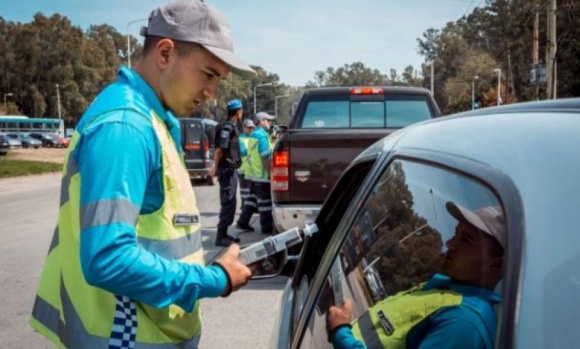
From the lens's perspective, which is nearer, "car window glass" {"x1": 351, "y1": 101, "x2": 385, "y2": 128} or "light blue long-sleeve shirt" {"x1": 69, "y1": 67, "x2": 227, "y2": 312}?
"light blue long-sleeve shirt" {"x1": 69, "y1": 67, "x2": 227, "y2": 312}

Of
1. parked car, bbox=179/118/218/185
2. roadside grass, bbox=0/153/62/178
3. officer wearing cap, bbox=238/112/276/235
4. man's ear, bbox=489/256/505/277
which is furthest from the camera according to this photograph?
roadside grass, bbox=0/153/62/178

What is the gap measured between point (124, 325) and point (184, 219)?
0.36m

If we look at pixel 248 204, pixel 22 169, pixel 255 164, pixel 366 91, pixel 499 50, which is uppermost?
pixel 499 50

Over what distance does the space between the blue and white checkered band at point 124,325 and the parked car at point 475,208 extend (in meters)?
0.55

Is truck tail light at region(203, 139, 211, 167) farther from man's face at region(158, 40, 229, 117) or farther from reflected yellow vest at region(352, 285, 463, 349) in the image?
reflected yellow vest at region(352, 285, 463, 349)

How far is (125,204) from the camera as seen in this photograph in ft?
5.18

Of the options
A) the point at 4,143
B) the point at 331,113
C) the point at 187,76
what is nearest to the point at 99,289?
the point at 187,76

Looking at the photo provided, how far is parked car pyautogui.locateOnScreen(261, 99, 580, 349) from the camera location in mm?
863

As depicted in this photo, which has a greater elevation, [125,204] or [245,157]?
[125,204]

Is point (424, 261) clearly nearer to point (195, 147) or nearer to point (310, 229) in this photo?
point (310, 229)

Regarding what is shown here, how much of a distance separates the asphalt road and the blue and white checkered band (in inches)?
108

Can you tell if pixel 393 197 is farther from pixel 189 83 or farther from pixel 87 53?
pixel 87 53

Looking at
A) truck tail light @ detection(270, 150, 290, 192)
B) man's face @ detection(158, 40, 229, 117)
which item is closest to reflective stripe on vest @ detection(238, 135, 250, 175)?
truck tail light @ detection(270, 150, 290, 192)

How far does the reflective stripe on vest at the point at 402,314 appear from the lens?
1079 mm
